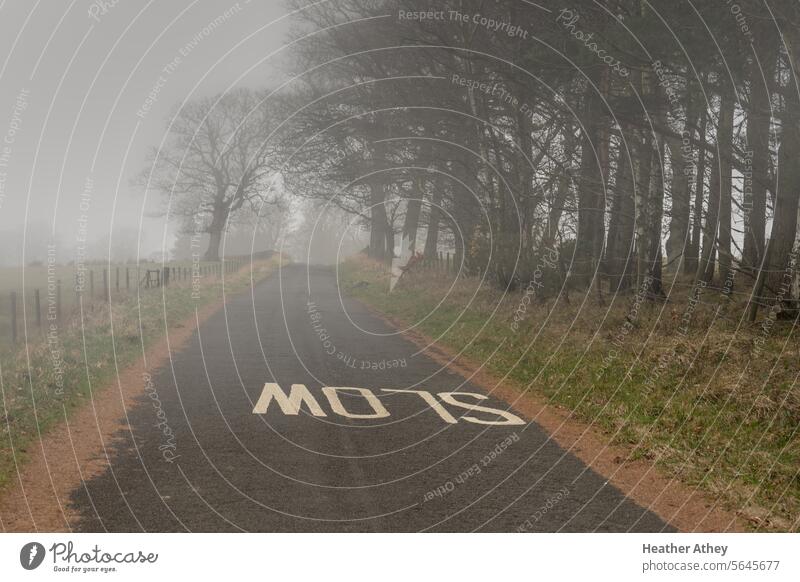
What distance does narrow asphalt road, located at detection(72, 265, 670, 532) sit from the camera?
6.65m

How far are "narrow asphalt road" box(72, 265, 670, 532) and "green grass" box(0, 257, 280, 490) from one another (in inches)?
38.0

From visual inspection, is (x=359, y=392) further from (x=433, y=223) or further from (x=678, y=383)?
(x=433, y=223)

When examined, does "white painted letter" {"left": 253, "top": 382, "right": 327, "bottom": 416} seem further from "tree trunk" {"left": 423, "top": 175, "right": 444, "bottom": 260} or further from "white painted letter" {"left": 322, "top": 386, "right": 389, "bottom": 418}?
"tree trunk" {"left": 423, "top": 175, "right": 444, "bottom": 260}

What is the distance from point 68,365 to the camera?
13320mm

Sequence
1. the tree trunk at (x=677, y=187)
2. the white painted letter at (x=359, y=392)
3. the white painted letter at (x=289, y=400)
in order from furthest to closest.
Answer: the tree trunk at (x=677, y=187), the white painted letter at (x=289, y=400), the white painted letter at (x=359, y=392)

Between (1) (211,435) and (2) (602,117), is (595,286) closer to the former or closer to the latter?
(2) (602,117)

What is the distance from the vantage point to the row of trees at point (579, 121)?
1451 centimetres

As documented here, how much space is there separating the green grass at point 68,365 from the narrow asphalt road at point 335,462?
0.97m

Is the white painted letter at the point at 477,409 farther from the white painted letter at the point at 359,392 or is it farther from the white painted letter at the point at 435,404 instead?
the white painted letter at the point at 359,392

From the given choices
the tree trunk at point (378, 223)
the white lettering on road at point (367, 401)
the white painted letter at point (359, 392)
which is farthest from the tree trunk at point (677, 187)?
the tree trunk at point (378, 223)

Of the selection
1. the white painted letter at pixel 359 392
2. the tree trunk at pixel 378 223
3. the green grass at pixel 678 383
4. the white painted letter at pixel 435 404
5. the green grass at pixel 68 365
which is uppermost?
the tree trunk at pixel 378 223

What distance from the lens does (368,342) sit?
19.2 meters
